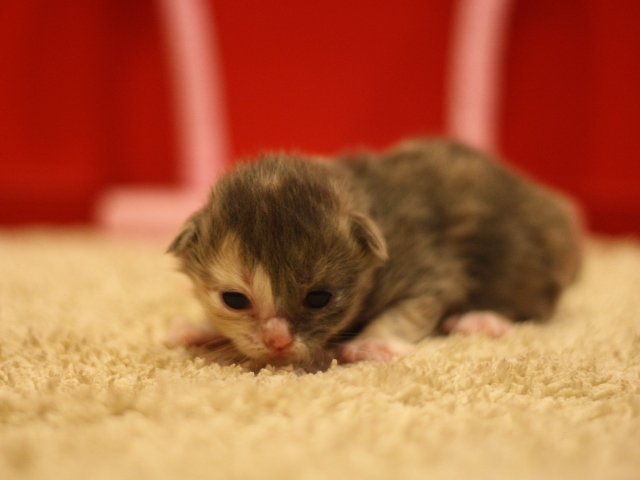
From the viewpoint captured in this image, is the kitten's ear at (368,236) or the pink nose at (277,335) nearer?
the pink nose at (277,335)

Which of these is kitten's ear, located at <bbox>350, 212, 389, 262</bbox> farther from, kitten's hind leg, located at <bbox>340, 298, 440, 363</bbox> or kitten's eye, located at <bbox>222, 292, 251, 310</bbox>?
kitten's eye, located at <bbox>222, 292, 251, 310</bbox>

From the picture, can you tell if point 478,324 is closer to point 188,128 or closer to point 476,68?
point 476,68

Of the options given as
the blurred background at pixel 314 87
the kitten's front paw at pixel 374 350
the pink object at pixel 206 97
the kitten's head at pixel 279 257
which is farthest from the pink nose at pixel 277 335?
the blurred background at pixel 314 87

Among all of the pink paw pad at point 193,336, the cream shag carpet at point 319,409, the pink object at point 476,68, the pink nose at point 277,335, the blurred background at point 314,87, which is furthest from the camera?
the blurred background at point 314,87

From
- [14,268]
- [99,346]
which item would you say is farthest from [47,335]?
[14,268]

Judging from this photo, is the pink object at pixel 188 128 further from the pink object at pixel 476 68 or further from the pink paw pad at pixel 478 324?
the pink paw pad at pixel 478 324

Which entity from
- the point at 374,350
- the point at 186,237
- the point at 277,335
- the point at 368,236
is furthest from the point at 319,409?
the point at 186,237

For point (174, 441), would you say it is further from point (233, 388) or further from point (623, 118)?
point (623, 118)

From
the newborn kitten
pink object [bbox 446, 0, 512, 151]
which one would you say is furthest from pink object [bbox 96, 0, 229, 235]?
the newborn kitten
